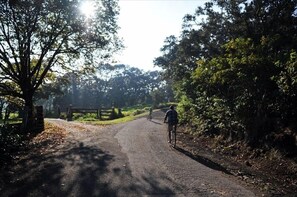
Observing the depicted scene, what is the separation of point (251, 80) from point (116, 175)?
314 inches

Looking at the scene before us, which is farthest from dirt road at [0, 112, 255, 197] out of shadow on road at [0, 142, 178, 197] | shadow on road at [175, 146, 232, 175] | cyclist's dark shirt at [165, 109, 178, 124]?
cyclist's dark shirt at [165, 109, 178, 124]

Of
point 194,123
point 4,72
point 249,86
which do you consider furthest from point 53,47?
point 249,86

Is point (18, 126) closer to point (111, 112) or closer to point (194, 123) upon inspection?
point (194, 123)

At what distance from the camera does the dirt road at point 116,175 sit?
8914 mm

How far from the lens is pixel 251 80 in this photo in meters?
15.5

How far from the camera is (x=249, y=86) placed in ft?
51.6

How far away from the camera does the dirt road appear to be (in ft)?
29.2

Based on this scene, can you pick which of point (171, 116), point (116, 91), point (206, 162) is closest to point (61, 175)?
point (206, 162)

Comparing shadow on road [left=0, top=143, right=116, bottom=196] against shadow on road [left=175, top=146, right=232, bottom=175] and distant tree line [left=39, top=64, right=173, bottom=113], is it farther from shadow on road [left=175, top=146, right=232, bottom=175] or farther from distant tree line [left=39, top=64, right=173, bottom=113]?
distant tree line [left=39, top=64, right=173, bottom=113]

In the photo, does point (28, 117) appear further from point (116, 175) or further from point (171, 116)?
point (116, 175)

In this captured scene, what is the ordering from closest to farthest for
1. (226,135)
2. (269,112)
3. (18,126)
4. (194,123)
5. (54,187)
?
(54,187) < (269,112) < (226,135) < (18,126) < (194,123)

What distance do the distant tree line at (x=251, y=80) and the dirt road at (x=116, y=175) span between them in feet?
12.3

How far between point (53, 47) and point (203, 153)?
14970 mm

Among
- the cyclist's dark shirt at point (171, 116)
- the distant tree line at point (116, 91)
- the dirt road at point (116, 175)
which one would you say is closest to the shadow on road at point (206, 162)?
the dirt road at point (116, 175)
